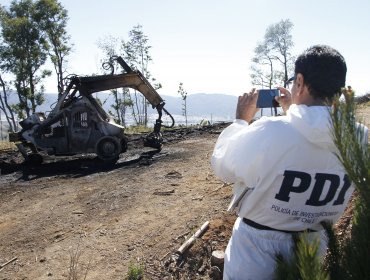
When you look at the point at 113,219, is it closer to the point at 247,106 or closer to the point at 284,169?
the point at 247,106

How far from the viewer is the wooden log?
438cm

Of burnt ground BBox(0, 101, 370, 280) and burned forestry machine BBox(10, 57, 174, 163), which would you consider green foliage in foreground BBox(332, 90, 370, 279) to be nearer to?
burnt ground BBox(0, 101, 370, 280)

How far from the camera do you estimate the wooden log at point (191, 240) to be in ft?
14.4

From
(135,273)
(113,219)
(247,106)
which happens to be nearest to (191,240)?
(135,273)

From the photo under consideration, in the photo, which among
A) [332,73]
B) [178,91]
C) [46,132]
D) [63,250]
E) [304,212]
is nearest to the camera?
[332,73]

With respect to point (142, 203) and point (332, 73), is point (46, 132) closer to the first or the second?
point (142, 203)

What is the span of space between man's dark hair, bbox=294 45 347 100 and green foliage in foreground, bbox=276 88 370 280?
23.8 inches

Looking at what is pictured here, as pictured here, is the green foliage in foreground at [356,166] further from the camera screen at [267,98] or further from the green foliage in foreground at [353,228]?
the camera screen at [267,98]

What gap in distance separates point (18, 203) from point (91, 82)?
176 inches

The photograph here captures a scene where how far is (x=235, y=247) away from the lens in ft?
6.37

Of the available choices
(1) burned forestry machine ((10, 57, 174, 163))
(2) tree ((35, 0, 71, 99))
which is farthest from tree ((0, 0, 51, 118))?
(1) burned forestry machine ((10, 57, 174, 163))

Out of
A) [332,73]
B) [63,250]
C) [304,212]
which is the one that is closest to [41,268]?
[63,250]

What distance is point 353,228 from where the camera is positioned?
120 centimetres

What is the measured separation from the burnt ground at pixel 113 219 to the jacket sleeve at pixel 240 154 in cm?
75
